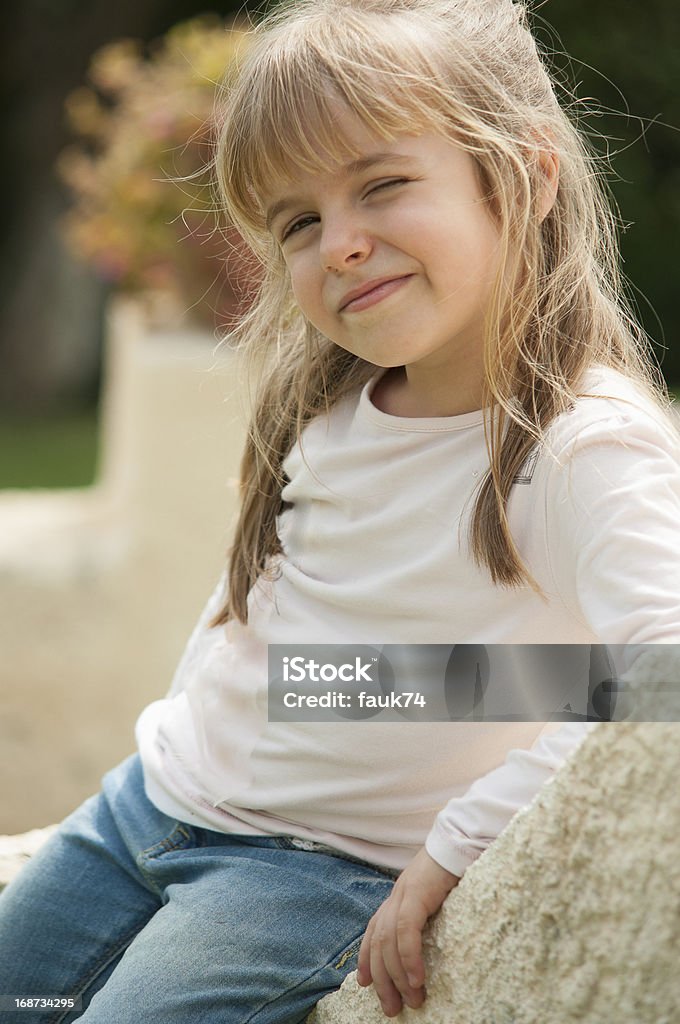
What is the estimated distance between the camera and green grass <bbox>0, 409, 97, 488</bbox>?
A: 554 cm

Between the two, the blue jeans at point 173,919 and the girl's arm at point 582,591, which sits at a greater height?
the girl's arm at point 582,591

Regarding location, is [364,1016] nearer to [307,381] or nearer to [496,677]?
[496,677]

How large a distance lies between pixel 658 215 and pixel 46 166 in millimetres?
3832

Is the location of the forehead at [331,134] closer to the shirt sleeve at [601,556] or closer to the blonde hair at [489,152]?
the blonde hair at [489,152]

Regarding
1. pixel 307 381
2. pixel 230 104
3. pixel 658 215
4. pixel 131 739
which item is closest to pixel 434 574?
pixel 307 381

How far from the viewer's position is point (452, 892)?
2.75 feet

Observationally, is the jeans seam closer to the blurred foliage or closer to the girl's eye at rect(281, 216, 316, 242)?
the girl's eye at rect(281, 216, 316, 242)

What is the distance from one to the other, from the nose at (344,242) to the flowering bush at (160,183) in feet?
6.61

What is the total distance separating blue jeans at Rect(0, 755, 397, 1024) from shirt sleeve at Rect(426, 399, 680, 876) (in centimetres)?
15

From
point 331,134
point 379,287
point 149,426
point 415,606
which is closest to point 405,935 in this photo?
point 415,606

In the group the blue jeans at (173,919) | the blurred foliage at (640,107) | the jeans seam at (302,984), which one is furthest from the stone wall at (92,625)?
the jeans seam at (302,984)

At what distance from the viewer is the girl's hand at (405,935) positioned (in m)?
0.84

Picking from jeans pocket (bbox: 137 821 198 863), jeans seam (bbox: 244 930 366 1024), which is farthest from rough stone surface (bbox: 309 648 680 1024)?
jeans pocket (bbox: 137 821 198 863)

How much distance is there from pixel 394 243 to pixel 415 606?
0.28m
